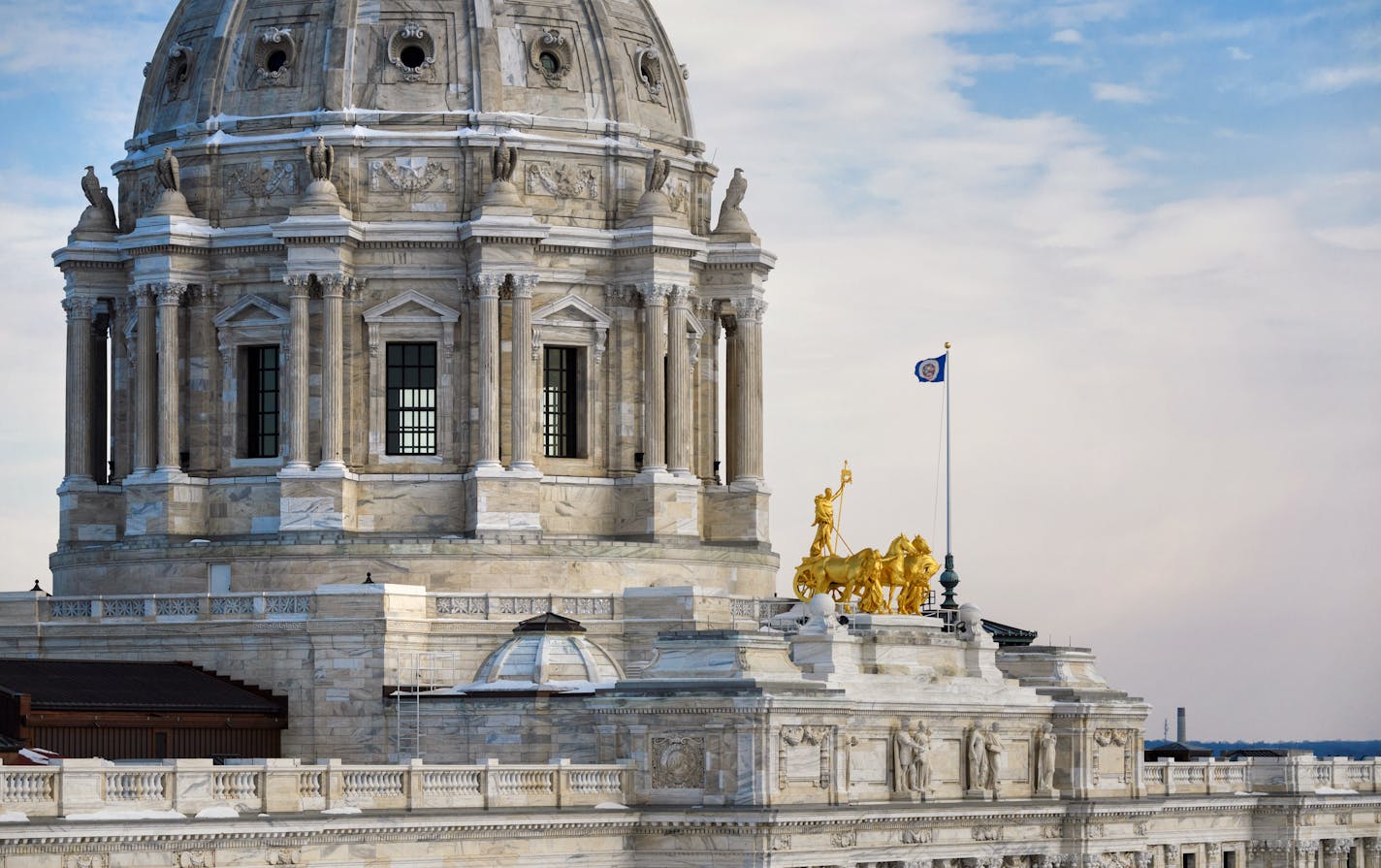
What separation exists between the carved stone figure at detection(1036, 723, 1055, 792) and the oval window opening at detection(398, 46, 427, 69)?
31.1 m

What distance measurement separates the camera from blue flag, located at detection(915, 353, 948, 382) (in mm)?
118938

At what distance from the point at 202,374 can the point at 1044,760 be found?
31223 mm

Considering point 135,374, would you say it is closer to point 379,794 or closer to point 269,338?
point 269,338


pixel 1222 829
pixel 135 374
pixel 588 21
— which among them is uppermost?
pixel 588 21

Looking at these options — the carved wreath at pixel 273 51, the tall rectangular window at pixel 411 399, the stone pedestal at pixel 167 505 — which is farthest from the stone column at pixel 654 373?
the stone pedestal at pixel 167 505

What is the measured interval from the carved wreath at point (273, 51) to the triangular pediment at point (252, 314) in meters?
7.71

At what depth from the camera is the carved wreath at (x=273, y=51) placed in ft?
382

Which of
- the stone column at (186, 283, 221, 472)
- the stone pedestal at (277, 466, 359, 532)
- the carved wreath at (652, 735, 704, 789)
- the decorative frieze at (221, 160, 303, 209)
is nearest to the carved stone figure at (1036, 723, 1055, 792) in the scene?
the carved wreath at (652, 735, 704, 789)

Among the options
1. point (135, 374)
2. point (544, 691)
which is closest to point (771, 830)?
point (544, 691)

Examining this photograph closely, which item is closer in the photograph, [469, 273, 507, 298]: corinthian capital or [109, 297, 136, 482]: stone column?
[469, 273, 507, 298]: corinthian capital

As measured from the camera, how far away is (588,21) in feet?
389

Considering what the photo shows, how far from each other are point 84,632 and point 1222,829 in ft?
129

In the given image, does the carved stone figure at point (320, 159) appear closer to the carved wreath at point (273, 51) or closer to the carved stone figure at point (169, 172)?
the carved wreath at point (273, 51)

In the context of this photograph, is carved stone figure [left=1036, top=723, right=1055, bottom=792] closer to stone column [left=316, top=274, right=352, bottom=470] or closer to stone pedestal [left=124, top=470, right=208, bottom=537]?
stone column [left=316, top=274, right=352, bottom=470]
